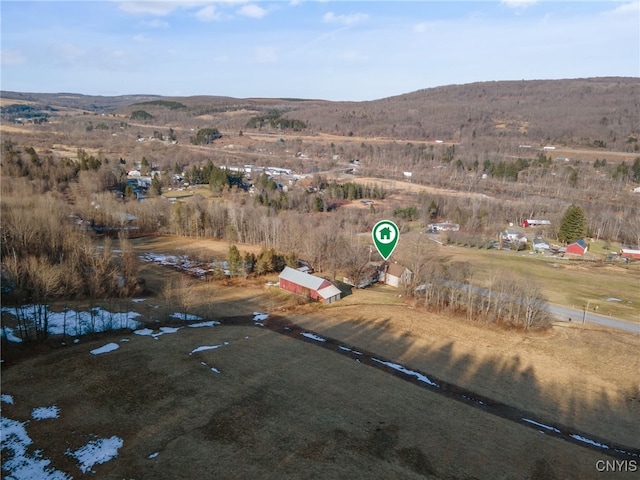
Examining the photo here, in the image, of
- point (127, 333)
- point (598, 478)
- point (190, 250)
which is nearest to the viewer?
point (598, 478)

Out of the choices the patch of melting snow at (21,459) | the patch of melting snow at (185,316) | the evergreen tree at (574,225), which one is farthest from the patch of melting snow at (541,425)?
the evergreen tree at (574,225)

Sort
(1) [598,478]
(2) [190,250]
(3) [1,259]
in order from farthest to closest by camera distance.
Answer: (2) [190,250], (3) [1,259], (1) [598,478]

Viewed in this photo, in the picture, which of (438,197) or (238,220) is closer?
(238,220)

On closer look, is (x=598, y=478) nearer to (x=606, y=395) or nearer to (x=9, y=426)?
(x=606, y=395)

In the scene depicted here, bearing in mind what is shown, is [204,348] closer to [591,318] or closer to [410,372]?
[410,372]

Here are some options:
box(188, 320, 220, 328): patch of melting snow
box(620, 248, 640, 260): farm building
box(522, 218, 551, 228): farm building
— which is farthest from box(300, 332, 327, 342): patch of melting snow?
box(522, 218, 551, 228): farm building

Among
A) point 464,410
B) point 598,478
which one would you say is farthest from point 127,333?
point 598,478

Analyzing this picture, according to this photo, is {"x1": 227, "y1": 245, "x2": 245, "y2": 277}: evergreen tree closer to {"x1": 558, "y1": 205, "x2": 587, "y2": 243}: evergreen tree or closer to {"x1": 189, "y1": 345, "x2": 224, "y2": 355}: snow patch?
{"x1": 189, "y1": 345, "x2": 224, "y2": 355}: snow patch
